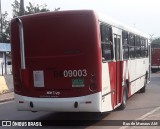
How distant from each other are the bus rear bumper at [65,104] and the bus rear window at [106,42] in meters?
1.26

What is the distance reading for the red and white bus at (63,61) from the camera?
31.9ft

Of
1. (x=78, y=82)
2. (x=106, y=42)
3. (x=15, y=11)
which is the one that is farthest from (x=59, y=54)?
(x=15, y=11)

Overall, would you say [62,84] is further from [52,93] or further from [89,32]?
[89,32]

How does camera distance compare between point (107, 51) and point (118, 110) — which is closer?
point (107, 51)

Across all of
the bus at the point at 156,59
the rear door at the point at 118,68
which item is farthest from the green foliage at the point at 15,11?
the rear door at the point at 118,68

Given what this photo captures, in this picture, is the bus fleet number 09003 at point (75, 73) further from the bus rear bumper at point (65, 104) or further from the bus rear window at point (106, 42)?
the bus rear window at point (106, 42)

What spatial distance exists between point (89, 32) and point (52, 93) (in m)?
1.81

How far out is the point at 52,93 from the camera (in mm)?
10008

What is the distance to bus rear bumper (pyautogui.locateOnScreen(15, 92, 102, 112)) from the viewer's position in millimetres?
9647

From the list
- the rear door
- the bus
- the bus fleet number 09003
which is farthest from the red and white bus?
the bus

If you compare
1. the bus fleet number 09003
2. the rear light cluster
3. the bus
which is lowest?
the bus

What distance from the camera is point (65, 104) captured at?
979 cm

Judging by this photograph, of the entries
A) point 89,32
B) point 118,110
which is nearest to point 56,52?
point 89,32

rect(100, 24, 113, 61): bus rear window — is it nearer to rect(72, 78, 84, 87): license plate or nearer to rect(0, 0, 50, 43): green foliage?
rect(72, 78, 84, 87): license plate
